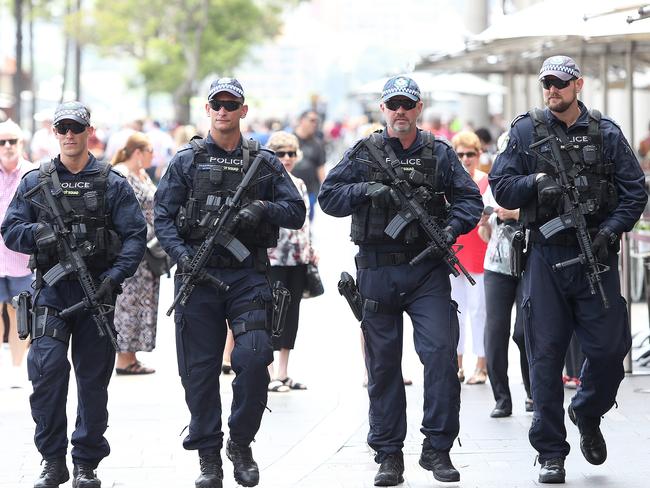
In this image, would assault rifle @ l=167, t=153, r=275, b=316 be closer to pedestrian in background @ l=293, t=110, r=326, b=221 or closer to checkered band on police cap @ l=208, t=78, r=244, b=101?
checkered band on police cap @ l=208, t=78, r=244, b=101

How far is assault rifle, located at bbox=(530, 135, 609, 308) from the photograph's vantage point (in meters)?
6.79

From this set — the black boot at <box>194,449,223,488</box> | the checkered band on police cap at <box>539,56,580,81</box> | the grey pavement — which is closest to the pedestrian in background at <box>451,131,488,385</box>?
the grey pavement

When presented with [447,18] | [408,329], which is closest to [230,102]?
[408,329]

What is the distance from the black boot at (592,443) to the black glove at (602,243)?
33.6 inches

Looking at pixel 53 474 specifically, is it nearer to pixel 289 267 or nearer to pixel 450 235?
pixel 450 235

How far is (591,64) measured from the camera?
54.2 ft

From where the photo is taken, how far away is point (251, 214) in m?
6.72

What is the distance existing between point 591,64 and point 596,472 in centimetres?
1001

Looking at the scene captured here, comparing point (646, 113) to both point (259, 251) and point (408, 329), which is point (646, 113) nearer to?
point (408, 329)

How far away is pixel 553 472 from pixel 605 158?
5.01ft

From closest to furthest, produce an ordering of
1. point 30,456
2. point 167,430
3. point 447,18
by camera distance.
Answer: point 30,456
point 167,430
point 447,18

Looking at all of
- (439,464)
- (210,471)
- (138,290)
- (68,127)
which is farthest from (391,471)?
(138,290)

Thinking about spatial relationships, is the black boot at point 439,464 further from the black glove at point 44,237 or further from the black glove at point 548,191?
the black glove at point 44,237

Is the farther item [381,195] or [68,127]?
[68,127]
